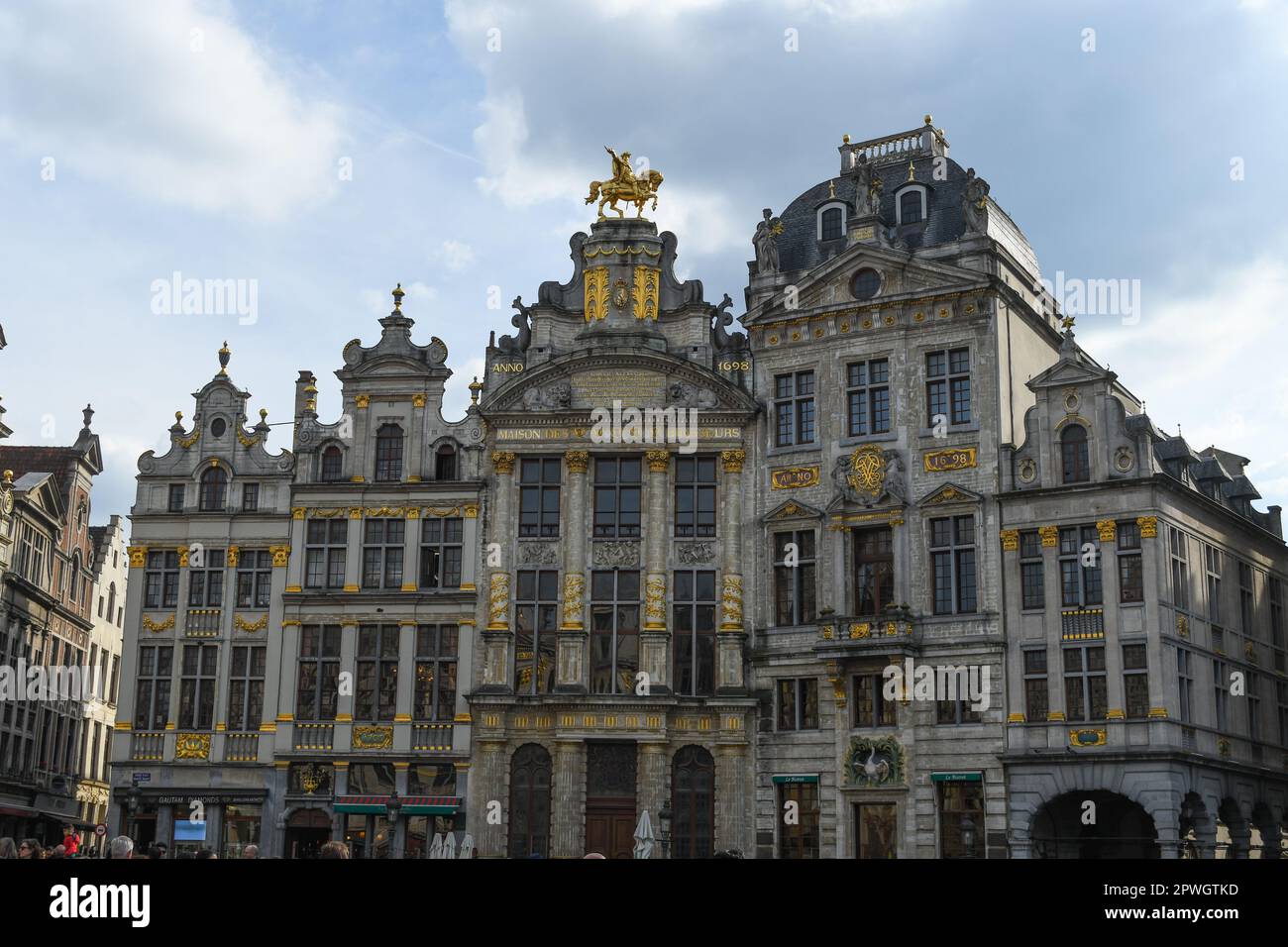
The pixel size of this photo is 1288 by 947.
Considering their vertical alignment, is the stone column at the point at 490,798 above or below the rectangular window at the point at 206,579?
below

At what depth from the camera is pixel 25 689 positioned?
54531mm

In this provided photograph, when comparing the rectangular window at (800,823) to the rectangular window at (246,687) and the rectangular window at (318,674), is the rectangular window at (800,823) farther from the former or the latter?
the rectangular window at (246,687)

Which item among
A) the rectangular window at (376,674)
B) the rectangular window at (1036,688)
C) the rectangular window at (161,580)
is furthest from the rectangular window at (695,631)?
the rectangular window at (161,580)

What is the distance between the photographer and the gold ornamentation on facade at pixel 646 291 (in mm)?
46875

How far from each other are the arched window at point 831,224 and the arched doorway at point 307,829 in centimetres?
2224

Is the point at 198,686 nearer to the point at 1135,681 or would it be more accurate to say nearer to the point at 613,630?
the point at 613,630

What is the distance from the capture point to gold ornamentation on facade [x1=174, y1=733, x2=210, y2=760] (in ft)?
148

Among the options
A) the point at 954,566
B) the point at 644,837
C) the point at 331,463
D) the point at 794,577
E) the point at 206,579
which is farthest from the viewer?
the point at 331,463

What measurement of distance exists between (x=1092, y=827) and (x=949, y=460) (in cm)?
1043

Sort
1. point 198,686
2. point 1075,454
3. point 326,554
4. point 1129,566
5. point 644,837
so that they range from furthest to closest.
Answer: point 326,554
point 198,686
point 1075,454
point 644,837
point 1129,566

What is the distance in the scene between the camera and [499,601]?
44969mm

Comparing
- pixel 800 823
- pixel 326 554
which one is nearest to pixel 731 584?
pixel 800 823

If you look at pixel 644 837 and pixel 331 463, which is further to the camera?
pixel 331 463

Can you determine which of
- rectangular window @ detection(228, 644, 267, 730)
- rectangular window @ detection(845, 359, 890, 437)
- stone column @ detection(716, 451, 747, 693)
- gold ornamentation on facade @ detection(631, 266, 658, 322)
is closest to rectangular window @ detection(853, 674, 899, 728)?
stone column @ detection(716, 451, 747, 693)
